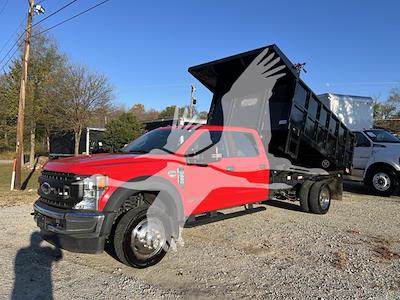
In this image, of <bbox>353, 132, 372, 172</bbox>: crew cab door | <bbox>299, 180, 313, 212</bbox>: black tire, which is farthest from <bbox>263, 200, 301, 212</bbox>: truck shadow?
<bbox>353, 132, 372, 172</bbox>: crew cab door

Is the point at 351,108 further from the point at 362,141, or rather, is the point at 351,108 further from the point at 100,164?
the point at 100,164

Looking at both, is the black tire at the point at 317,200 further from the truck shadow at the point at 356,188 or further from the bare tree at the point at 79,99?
the bare tree at the point at 79,99

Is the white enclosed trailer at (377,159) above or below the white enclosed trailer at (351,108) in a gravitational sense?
below

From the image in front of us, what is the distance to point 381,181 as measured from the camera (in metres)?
11.7

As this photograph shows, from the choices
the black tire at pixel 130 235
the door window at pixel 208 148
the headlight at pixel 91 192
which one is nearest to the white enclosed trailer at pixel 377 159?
the door window at pixel 208 148

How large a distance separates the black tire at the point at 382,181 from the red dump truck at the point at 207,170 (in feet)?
6.88

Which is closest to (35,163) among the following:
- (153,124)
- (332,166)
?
(153,124)

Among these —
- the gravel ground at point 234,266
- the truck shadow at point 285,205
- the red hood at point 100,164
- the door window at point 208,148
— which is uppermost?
the door window at point 208,148

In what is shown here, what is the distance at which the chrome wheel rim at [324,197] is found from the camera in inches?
345

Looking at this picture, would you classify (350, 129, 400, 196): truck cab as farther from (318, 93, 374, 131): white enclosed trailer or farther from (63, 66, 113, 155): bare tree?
(63, 66, 113, 155): bare tree

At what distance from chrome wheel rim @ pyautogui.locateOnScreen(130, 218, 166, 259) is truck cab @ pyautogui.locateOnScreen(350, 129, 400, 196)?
29.5 feet

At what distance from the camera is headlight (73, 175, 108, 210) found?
4688 millimetres

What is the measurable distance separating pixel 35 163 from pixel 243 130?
21069mm

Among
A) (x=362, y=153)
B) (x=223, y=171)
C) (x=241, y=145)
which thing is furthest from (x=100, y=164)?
(x=362, y=153)
